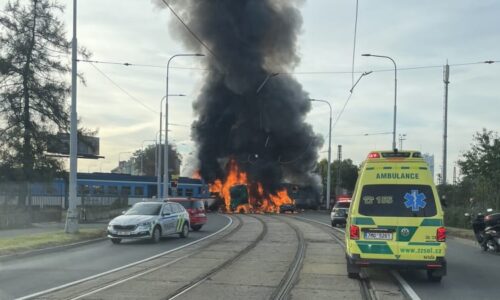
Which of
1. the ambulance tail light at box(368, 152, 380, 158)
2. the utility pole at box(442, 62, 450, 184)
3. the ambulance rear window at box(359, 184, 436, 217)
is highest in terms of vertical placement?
the utility pole at box(442, 62, 450, 184)

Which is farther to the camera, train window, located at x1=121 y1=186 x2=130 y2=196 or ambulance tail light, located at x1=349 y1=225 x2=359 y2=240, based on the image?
train window, located at x1=121 y1=186 x2=130 y2=196

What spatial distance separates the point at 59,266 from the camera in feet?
41.7

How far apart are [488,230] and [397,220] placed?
7.61 m

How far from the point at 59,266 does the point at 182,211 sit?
30.5 feet

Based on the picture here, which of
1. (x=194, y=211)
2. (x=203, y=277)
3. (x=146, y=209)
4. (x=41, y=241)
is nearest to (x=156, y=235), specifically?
(x=146, y=209)

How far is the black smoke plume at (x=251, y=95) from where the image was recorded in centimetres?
6600

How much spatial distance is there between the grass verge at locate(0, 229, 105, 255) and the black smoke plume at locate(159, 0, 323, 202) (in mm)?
45195

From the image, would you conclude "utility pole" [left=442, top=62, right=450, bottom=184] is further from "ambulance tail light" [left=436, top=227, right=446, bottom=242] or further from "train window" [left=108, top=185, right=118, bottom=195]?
"train window" [left=108, top=185, right=118, bottom=195]

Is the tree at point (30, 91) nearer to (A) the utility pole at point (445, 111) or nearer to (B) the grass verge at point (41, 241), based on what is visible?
(B) the grass verge at point (41, 241)

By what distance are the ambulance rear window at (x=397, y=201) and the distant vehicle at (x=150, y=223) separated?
9785mm

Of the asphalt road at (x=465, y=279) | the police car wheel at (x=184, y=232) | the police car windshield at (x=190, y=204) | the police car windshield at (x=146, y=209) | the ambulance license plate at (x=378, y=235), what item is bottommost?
the police car wheel at (x=184, y=232)

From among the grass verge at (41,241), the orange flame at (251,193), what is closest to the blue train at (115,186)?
the orange flame at (251,193)

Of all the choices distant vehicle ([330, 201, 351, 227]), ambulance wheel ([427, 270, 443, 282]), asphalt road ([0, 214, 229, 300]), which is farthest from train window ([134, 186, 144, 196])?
ambulance wheel ([427, 270, 443, 282])

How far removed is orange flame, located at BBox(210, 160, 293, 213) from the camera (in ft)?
214
